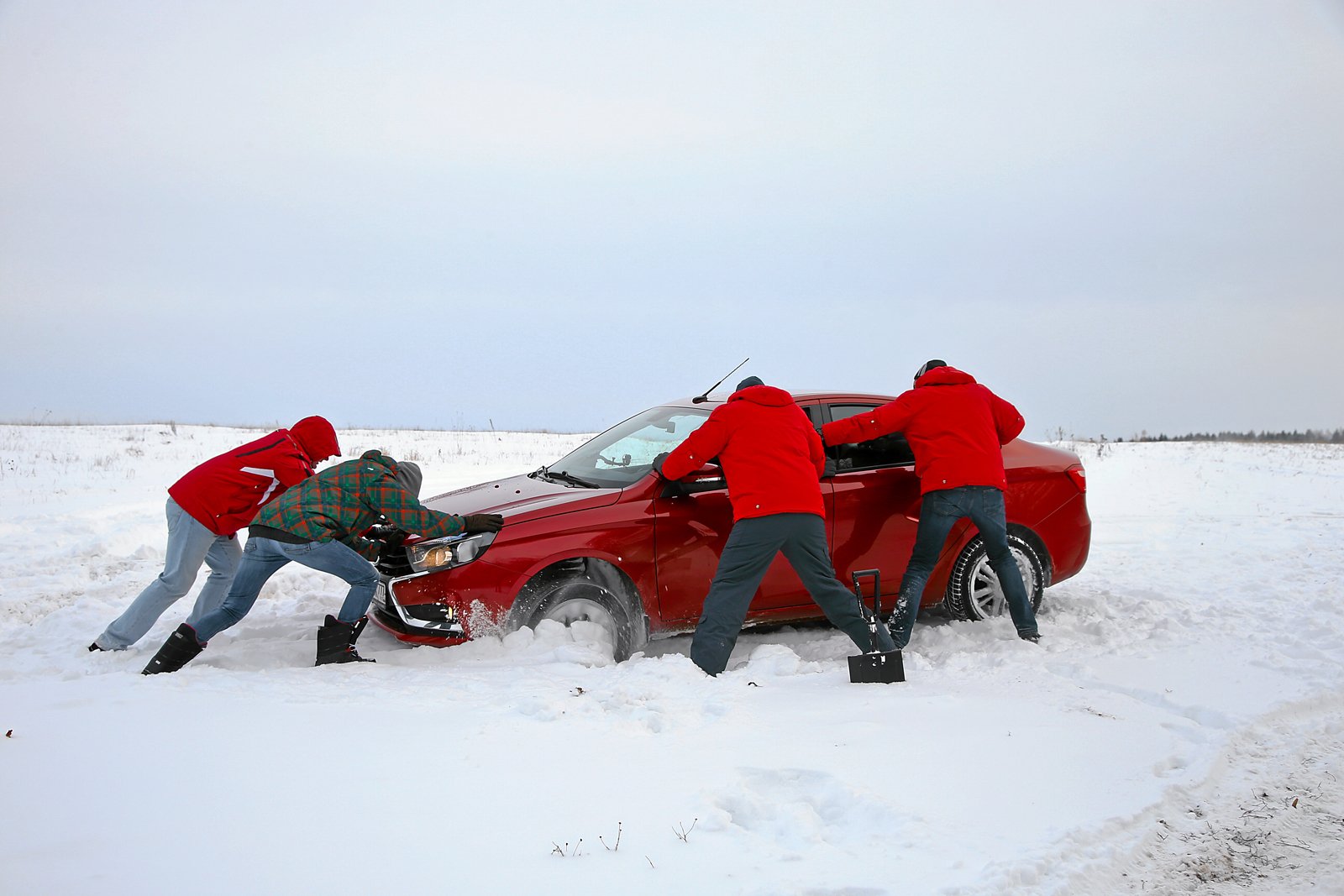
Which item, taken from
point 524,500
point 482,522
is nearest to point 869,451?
point 524,500

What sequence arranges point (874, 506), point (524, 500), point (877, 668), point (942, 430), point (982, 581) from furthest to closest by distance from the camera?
point (982, 581)
point (874, 506)
point (942, 430)
point (524, 500)
point (877, 668)

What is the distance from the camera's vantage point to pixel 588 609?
5012mm

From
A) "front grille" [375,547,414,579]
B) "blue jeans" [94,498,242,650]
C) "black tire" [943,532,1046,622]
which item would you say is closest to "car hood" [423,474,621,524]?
"front grille" [375,547,414,579]

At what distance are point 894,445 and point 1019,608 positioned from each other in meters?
1.31

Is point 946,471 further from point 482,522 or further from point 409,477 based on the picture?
point 409,477

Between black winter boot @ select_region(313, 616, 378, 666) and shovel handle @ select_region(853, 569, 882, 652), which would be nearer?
shovel handle @ select_region(853, 569, 882, 652)

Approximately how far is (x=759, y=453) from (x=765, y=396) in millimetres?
393

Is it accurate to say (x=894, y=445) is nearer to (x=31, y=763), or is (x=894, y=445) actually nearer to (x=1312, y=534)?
(x=31, y=763)

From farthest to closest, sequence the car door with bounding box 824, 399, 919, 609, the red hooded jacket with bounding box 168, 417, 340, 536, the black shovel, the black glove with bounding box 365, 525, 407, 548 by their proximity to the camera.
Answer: the car door with bounding box 824, 399, 919, 609 → the red hooded jacket with bounding box 168, 417, 340, 536 → the black glove with bounding box 365, 525, 407, 548 → the black shovel

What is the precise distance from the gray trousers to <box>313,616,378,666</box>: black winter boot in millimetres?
1907

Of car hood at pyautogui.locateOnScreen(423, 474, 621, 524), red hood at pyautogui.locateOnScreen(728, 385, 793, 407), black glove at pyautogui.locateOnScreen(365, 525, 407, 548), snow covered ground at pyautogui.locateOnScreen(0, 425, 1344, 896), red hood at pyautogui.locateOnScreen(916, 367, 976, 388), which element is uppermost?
red hood at pyautogui.locateOnScreen(916, 367, 976, 388)

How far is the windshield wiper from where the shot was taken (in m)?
5.51

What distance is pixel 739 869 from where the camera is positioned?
2.63m

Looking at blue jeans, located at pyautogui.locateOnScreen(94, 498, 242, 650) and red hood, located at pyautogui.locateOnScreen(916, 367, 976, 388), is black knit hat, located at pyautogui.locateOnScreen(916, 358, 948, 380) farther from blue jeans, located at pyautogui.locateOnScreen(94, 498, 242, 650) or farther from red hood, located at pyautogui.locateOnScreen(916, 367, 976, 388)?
blue jeans, located at pyautogui.locateOnScreen(94, 498, 242, 650)
